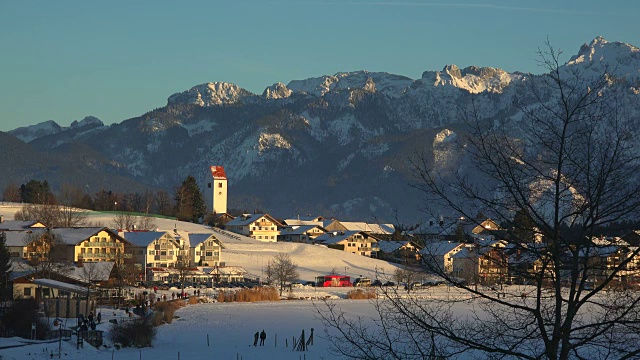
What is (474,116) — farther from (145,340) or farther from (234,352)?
(145,340)

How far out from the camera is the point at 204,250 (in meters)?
96.8

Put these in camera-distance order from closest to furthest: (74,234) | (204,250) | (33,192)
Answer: (74,234) → (204,250) → (33,192)

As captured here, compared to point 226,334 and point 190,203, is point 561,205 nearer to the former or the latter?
point 226,334

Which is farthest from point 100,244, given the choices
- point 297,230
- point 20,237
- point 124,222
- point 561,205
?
point 561,205

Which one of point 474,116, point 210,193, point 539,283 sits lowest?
point 539,283

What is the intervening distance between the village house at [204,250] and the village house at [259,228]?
89.5ft

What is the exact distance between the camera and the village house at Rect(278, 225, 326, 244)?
12850cm

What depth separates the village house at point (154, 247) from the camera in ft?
296

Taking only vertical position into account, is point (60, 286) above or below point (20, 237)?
below

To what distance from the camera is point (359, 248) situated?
11806cm

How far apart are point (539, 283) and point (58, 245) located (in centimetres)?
7463

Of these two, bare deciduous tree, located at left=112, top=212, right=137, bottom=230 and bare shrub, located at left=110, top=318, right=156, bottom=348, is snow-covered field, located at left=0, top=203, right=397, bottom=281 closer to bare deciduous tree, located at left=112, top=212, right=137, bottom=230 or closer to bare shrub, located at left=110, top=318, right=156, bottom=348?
bare deciduous tree, located at left=112, top=212, right=137, bottom=230

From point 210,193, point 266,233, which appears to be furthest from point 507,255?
point 210,193

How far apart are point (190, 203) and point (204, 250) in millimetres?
42442
